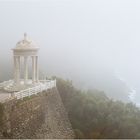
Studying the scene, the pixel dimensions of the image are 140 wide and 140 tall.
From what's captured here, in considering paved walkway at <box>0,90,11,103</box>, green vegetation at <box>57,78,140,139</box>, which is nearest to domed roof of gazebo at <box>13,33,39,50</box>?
paved walkway at <box>0,90,11,103</box>

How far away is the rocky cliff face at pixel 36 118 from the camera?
59.1 ft

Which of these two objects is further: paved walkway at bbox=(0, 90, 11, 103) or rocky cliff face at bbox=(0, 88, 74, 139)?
paved walkway at bbox=(0, 90, 11, 103)

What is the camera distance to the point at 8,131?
17.8 m

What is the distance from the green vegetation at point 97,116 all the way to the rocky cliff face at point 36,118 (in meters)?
0.82

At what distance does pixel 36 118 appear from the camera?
20.3 metres

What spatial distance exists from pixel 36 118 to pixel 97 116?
5.08 meters

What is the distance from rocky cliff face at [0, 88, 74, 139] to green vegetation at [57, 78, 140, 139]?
822 mm

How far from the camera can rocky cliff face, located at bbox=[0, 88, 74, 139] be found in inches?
709

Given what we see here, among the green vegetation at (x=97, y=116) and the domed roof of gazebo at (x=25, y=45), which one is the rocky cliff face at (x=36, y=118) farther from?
the domed roof of gazebo at (x=25, y=45)

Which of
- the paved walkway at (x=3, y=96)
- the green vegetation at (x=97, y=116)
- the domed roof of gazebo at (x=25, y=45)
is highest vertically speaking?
the domed roof of gazebo at (x=25, y=45)

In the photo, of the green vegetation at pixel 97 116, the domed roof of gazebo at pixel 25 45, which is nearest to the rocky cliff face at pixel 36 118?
the green vegetation at pixel 97 116

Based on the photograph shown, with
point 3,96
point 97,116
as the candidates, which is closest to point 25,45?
point 3,96

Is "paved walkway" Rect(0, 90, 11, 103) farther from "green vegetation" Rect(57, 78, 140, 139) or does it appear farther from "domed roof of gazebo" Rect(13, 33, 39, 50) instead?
"green vegetation" Rect(57, 78, 140, 139)

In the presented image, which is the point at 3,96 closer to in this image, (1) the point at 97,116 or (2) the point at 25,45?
(2) the point at 25,45
